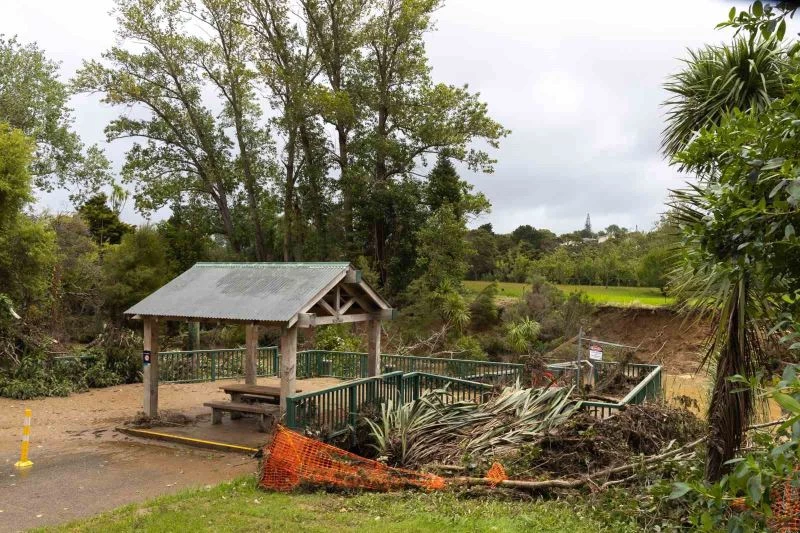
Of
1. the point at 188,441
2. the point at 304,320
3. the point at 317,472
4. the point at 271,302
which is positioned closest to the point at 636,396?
the point at 317,472

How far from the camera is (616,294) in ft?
127

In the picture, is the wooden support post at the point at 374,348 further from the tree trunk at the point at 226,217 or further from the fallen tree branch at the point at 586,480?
the tree trunk at the point at 226,217

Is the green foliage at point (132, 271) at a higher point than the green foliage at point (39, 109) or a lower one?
lower

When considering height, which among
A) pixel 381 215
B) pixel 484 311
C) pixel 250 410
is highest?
pixel 381 215

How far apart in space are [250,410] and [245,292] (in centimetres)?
219

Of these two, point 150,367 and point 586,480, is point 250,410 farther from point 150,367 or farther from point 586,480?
point 586,480

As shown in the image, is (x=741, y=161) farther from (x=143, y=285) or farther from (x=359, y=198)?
(x=359, y=198)

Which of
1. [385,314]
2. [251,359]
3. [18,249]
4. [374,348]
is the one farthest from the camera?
[18,249]

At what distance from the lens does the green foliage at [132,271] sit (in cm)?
2080

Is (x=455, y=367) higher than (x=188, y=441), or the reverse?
(x=455, y=367)

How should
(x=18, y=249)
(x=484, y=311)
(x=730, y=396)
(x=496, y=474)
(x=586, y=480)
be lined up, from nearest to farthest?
1. (x=730, y=396)
2. (x=586, y=480)
3. (x=496, y=474)
4. (x=18, y=249)
5. (x=484, y=311)

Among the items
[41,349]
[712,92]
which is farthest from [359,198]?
[712,92]

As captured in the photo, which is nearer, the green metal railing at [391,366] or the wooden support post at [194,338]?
the green metal railing at [391,366]

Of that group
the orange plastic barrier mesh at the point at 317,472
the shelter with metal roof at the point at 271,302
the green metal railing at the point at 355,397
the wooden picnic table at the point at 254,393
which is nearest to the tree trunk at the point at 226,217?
the shelter with metal roof at the point at 271,302
